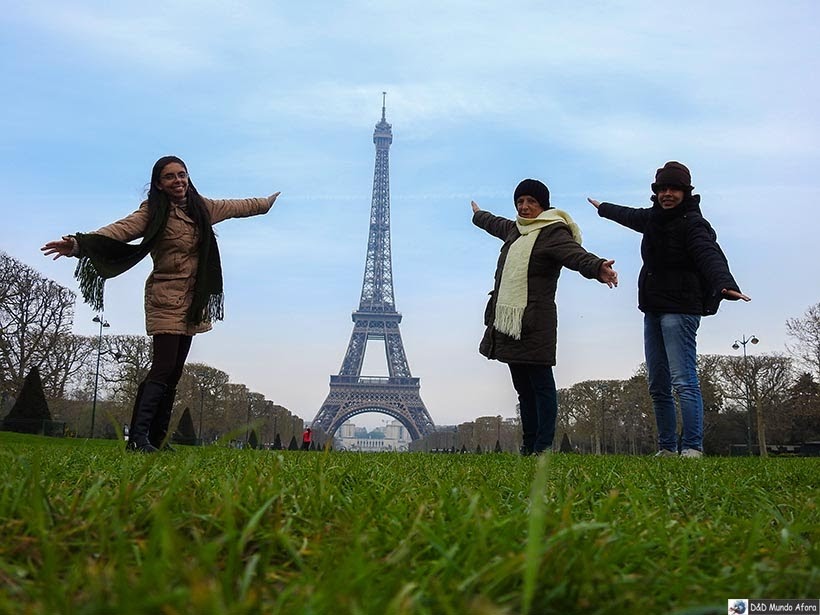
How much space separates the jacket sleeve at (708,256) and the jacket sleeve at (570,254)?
109 cm

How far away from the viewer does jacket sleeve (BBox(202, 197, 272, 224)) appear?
638 cm

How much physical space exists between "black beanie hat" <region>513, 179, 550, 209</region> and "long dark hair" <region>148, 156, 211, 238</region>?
8.70 feet

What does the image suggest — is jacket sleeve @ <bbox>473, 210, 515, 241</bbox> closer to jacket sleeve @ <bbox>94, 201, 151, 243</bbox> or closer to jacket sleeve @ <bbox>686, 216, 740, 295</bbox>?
jacket sleeve @ <bbox>686, 216, 740, 295</bbox>

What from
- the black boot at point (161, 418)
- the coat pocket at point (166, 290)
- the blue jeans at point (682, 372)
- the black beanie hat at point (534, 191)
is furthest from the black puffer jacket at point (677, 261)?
the black boot at point (161, 418)

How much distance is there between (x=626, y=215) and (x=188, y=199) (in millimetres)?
4065

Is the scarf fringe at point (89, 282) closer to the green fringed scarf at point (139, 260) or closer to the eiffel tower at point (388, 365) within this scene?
the green fringed scarf at point (139, 260)

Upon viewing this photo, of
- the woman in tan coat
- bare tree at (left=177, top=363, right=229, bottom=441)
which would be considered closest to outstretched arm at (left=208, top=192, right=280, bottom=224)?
the woman in tan coat

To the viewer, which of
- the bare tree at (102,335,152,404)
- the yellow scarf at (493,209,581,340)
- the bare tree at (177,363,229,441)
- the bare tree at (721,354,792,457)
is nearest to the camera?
the yellow scarf at (493,209,581,340)

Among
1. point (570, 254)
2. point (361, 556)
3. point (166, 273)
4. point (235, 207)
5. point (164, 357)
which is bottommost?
point (361, 556)

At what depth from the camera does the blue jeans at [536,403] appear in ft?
19.7

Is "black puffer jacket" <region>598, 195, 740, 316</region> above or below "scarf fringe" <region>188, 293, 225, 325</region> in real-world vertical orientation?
above

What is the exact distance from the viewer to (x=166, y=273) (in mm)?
5938

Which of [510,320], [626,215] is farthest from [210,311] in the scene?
[626,215]

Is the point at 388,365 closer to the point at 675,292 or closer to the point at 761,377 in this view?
the point at 761,377
